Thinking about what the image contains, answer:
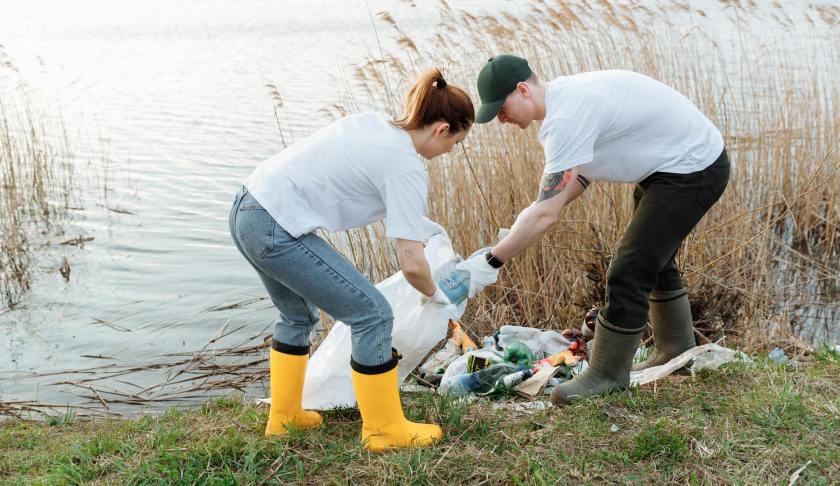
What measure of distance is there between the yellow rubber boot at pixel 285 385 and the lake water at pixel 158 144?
1893mm

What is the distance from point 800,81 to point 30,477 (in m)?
6.42

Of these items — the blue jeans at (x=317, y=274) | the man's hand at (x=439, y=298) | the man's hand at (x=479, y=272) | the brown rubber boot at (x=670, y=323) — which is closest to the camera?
the blue jeans at (x=317, y=274)

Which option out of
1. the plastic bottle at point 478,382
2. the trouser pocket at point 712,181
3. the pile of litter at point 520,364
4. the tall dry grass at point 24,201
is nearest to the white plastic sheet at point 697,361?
the pile of litter at point 520,364

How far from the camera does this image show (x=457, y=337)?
4359 mm

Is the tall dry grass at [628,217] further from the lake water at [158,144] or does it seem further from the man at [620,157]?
the lake water at [158,144]

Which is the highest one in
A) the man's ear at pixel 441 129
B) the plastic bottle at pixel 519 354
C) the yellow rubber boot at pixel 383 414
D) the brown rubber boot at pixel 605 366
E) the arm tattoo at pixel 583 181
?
the man's ear at pixel 441 129

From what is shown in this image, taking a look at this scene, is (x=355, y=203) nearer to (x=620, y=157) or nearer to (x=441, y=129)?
(x=441, y=129)

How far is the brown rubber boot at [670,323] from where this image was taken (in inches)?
146

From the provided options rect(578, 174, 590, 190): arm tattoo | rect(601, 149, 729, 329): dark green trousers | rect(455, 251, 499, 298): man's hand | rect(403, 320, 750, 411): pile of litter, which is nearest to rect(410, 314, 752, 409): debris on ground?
rect(403, 320, 750, 411): pile of litter

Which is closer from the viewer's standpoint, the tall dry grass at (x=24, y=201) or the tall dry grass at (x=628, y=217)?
the tall dry grass at (x=628, y=217)

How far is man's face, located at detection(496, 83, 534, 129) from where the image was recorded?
122 inches

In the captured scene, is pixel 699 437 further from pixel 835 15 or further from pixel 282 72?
pixel 282 72

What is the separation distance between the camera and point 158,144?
31.4 feet

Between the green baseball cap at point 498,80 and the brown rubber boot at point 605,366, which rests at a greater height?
the green baseball cap at point 498,80
